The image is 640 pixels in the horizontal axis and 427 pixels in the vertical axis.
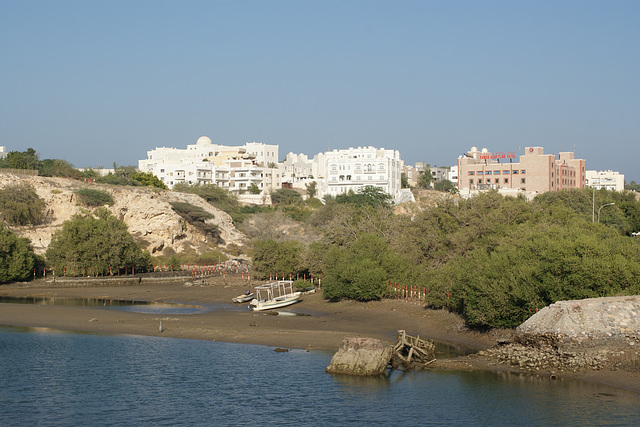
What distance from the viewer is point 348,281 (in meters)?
43.4

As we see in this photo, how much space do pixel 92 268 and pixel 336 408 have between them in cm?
4586

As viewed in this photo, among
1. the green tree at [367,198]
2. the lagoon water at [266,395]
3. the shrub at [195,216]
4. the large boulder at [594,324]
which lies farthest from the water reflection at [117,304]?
the green tree at [367,198]

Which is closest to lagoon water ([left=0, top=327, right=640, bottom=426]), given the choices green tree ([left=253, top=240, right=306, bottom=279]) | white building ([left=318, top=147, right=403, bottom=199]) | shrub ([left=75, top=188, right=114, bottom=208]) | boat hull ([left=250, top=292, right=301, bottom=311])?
boat hull ([left=250, top=292, right=301, bottom=311])

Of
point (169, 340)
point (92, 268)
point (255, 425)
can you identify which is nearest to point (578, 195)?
point (92, 268)

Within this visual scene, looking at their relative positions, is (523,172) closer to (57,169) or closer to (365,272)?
(57,169)

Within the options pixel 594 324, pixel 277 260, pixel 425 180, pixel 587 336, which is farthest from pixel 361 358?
pixel 425 180

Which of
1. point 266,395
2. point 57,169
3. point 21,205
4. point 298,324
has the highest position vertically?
point 57,169

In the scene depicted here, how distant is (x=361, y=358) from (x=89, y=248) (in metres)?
43.7

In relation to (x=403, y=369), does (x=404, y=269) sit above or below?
above

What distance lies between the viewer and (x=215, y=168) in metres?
147

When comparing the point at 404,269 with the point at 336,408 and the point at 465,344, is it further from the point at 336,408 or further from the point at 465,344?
the point at 336,408

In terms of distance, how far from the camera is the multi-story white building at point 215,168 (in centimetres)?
14525

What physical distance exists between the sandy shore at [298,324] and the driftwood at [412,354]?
678mm

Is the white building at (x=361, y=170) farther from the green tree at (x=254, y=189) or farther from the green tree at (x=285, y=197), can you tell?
the green tree at (x=254, y=189)
